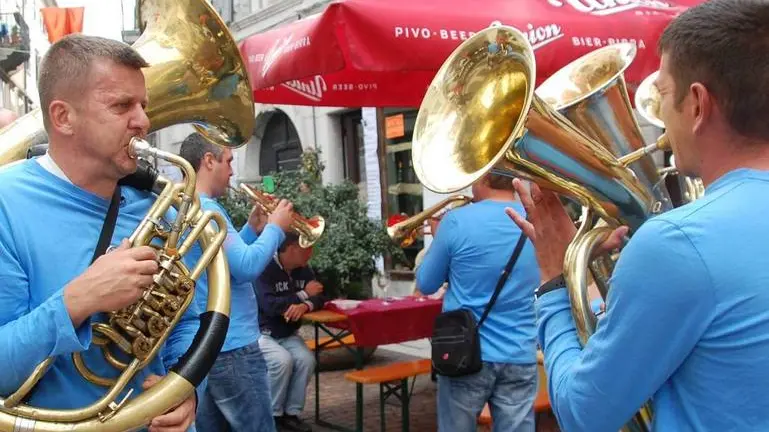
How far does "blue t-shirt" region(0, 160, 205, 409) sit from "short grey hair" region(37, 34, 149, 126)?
19 cm

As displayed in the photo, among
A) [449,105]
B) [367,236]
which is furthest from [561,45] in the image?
[367,236]

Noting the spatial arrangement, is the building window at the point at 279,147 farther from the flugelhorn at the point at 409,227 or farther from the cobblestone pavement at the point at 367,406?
the flugelhorn at the point at 409,227

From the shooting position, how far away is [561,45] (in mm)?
4191

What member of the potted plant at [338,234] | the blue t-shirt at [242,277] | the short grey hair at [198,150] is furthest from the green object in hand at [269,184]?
the blue t-shirt at [242,277]

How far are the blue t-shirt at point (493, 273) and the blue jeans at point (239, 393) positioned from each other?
37.6 inches

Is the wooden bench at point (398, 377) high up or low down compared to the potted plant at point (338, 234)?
down

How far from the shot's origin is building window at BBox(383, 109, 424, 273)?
9.78 metres

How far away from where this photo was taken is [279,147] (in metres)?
12.8

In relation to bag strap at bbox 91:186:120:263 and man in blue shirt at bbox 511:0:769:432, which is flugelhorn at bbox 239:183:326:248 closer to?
bag strap at bbox 91:186:120:263

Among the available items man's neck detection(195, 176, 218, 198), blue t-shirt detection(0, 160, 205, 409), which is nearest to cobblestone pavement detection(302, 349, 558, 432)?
man's neck detection(195, 176, 218, 198)

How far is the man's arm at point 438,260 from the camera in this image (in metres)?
3.25

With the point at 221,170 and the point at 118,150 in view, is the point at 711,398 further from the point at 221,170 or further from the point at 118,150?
the point at 221,170

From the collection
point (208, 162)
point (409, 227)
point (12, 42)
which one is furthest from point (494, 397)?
point (12, 42)

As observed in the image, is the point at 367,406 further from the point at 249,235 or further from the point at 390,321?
the point at 249,235
